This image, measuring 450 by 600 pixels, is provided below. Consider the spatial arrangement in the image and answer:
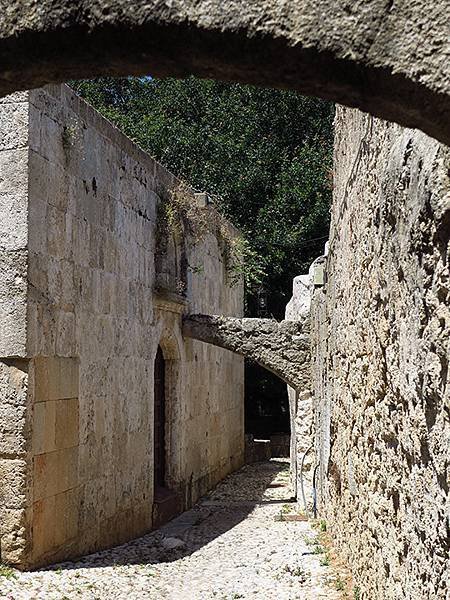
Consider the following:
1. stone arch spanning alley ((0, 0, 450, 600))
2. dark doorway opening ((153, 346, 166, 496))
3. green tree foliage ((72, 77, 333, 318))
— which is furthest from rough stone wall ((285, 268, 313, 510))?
green tree foliage ((72, 77, 333, 318))

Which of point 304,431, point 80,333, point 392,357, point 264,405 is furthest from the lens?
point 264,405

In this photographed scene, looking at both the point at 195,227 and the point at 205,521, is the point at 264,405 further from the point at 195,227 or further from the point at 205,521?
the point at 205,521

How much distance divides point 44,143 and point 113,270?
6.33 ft

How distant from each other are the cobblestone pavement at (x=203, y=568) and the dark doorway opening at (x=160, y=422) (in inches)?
32.9

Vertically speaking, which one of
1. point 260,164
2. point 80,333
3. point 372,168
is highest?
point 260,164

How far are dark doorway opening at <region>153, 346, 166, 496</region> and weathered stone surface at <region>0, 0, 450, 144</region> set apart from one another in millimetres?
8979

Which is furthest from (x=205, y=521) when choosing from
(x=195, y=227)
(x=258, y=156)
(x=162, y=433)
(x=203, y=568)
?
(x=258, y=156)

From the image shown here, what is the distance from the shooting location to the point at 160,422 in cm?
1097

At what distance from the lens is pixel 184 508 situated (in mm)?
10891

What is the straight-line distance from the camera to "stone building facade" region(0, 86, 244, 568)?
6.40 metres

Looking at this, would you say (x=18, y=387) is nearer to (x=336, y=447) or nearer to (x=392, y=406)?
(x=336, y=447)

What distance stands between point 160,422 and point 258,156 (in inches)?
410

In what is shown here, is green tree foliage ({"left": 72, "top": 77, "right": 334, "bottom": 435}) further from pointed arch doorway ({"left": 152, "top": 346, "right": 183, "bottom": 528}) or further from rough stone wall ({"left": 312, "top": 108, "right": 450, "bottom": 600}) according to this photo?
rough stone wall ({"left": 312, "top": 108, "right": 450, "bottom": 600})

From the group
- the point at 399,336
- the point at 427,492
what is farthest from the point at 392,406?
the point at 427,492
